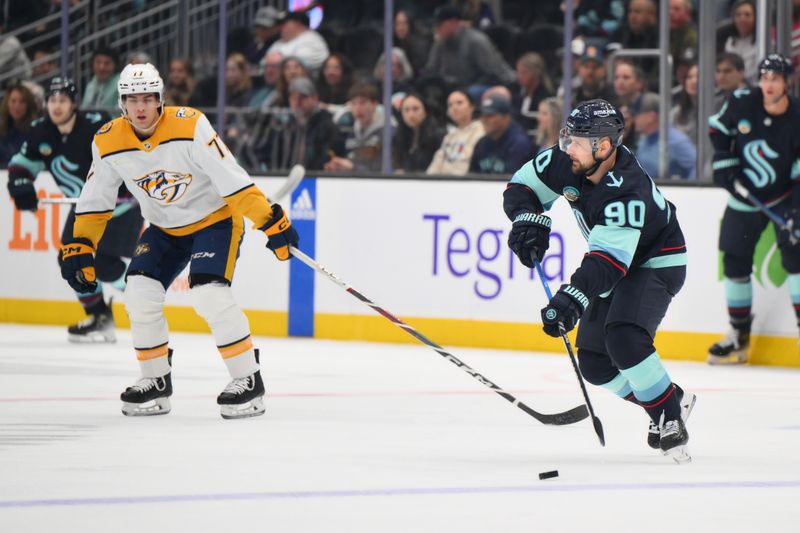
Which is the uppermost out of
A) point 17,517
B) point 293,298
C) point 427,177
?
point 427,177

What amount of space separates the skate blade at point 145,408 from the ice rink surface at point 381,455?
0.16 ft

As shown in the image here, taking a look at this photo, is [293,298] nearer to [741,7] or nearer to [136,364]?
[136,364]

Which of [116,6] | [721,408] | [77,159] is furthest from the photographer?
[116,6]

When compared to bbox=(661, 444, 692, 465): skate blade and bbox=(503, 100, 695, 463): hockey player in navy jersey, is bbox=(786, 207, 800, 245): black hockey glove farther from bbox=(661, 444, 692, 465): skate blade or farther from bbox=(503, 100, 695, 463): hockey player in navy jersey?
bbox=(661, 444, 692, 465): skate blade

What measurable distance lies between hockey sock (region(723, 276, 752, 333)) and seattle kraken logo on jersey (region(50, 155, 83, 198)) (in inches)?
128

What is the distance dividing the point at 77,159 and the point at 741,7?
Answer: 3440mm

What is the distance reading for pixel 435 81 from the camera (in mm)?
8961

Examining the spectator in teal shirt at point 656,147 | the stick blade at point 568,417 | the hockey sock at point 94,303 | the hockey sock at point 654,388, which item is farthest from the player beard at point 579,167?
the hockey sock at point 94,303

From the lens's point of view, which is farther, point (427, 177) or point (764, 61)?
point (427, 177)

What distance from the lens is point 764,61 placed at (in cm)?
696

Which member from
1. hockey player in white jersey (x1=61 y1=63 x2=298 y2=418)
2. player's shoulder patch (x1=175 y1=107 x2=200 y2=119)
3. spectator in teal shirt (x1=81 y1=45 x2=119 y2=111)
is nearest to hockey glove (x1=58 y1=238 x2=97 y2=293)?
hockey player in white jersey (x1=61 y1=63 x2=298 y2=418)

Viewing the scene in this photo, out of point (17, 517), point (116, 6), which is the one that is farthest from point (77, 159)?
point (17, 517)

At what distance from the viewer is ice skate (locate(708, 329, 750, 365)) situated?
7152 millimetres

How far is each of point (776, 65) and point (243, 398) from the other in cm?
310
